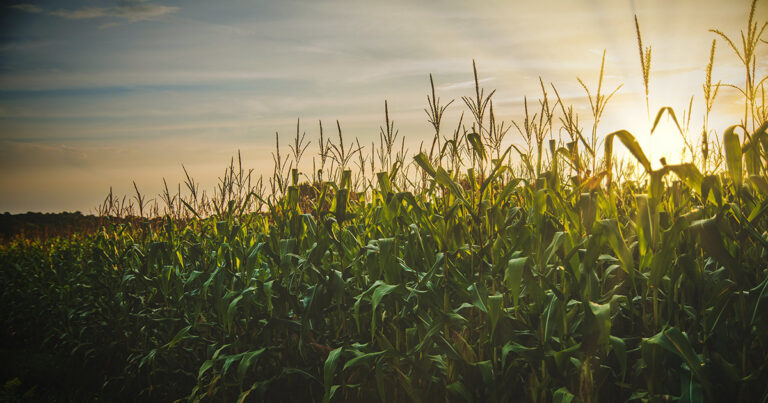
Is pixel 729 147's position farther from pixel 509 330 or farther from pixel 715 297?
pixel 509 330

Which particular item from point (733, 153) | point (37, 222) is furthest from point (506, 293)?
point (37, 222)

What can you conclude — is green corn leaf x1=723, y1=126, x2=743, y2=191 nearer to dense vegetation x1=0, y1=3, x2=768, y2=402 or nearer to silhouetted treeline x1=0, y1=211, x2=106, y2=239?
dense vegetation x1=0, y1=3, x2=768, y2=402

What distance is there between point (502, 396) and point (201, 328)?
206 centimetres

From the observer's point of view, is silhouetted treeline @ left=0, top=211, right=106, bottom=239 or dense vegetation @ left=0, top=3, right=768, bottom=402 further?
silhouetted treeline @ left=0, top=211, right=106, bottom=239

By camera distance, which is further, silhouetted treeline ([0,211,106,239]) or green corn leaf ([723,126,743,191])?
silhouetted treeline ([0,211,106,239])

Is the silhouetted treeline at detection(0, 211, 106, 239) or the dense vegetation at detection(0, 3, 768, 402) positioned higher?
the silhouetted treeline at detection(0, 211, 106, 239)

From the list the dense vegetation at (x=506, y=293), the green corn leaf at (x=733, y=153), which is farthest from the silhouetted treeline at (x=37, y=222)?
the green corn leaf at (x=733, y=153)

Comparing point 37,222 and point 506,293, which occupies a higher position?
point 37,222

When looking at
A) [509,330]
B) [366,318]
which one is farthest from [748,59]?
[366,318]

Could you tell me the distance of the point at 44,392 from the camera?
4086 millimetres

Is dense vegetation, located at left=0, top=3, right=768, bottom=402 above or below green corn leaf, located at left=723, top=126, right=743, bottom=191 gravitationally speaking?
below

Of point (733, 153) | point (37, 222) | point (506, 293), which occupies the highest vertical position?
point (37, 222)

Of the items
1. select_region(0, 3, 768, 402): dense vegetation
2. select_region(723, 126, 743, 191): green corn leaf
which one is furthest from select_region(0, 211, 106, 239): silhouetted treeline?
select_region(723, 126, 743, 191): green corn leaf

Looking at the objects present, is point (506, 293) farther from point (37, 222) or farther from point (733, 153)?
point (37, 222)
